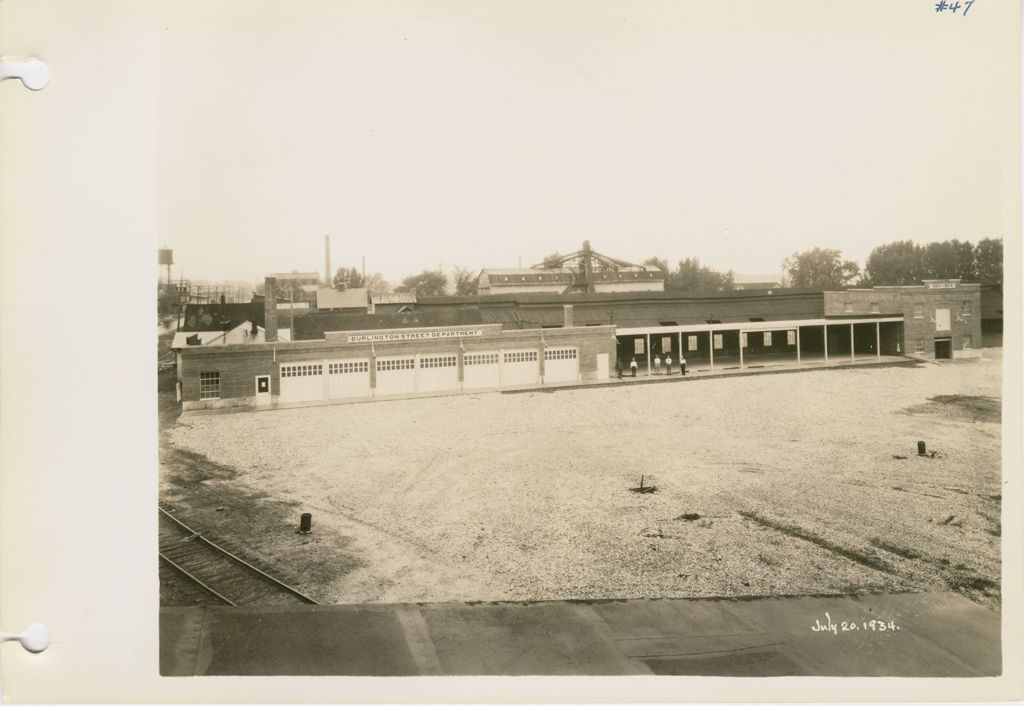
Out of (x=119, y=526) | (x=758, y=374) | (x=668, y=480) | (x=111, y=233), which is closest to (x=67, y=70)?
(x=111, y=233)

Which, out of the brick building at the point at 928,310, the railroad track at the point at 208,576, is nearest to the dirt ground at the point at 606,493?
the railroad track at the point at 208,576

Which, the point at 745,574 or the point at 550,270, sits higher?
the point at 550,270

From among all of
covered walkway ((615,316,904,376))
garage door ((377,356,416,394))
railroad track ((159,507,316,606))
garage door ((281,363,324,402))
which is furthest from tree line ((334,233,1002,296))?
railroad track ((159,507,316,606))

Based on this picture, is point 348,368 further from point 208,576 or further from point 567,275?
point 567,275

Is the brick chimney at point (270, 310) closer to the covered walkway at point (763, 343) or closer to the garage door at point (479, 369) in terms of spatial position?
the garage door at point (479, 369)

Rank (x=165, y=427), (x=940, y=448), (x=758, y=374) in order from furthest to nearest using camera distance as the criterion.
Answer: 1. (x=758, y=374)
2. (x=940, y=448)
3. (x=165, y=427)

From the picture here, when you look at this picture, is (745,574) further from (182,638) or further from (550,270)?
(182,638)

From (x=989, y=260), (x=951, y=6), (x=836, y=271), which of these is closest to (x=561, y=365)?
(x=836, y=271)

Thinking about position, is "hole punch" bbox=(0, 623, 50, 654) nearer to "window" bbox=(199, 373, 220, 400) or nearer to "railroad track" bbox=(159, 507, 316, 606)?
"railroad track" bbox=(159, 507, 316, 606)
